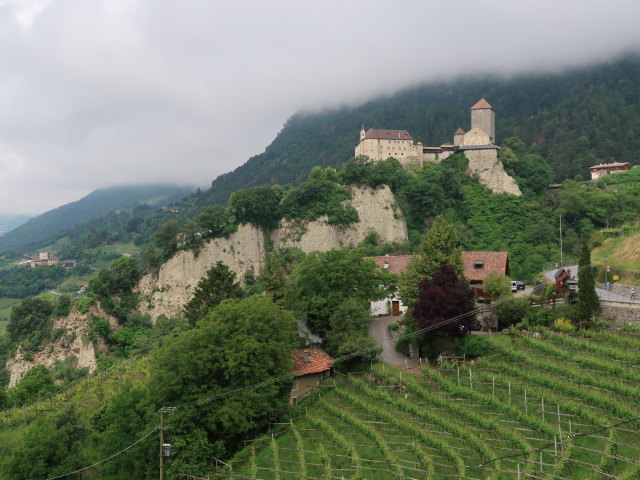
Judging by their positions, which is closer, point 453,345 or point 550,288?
point 453,345

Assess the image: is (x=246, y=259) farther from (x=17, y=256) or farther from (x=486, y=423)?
(x=17, y=256)

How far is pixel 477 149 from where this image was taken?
75.4 m

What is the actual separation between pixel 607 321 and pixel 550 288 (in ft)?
16.3

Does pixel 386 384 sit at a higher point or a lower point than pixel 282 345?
lower

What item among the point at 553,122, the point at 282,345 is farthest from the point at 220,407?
the point at 553,122

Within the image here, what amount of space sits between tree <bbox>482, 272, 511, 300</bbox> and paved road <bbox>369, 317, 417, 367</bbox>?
280 inches

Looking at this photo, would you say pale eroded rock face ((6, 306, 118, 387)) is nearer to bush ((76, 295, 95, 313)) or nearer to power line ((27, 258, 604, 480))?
bush ((76, 295, 95, 313))

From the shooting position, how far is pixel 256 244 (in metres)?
62.6

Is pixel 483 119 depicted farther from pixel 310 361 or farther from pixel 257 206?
pixel 310 361

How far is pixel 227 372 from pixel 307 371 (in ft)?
17.4

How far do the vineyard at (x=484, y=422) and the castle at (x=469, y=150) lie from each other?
1916 inches

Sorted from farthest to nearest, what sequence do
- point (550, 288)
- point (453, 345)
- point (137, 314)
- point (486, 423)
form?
1. point (137, 314)
2. point (550, 288)
3. point (453, 345)
4. point (486, 423)

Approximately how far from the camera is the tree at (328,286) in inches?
1336

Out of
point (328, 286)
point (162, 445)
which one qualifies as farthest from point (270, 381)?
point (328, 286)
